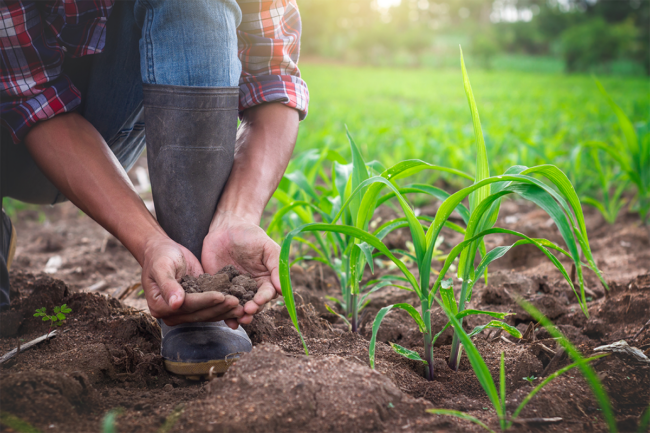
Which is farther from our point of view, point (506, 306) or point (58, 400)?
point (506, 306)

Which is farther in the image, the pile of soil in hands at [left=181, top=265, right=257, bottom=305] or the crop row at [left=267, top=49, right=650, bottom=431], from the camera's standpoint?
the pile of soil in hands at [left=181, top=265, right=257, bottom=305]

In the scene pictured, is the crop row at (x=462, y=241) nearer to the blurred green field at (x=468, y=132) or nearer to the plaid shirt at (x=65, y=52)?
the plaid shirt at (x=65, y=52)

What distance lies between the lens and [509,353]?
102 centimetres

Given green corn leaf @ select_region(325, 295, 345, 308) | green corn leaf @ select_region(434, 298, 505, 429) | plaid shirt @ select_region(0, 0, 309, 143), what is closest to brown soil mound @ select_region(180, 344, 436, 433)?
green corn leaf @ select_region(434, 298, 505, 429)

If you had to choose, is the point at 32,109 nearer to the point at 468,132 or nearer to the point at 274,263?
the point at 274,263

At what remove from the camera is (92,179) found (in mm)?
1030

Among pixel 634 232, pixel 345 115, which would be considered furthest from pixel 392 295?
pixel 345 115

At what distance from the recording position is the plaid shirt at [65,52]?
1.06m

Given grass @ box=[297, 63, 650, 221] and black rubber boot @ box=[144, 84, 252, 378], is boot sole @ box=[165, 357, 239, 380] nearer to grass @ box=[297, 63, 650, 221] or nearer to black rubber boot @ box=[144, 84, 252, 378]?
black rubber boot @ box=[144, 84, 252, 378]

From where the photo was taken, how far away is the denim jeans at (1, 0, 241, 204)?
Result: 3.53 ft

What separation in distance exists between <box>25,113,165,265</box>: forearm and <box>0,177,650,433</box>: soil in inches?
7.9

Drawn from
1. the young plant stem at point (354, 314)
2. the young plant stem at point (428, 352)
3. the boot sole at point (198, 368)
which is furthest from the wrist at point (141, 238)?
the young plant stem at point (428, 352)

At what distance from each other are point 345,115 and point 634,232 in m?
4.32

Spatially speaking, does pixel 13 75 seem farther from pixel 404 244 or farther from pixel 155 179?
pixel 404 244
